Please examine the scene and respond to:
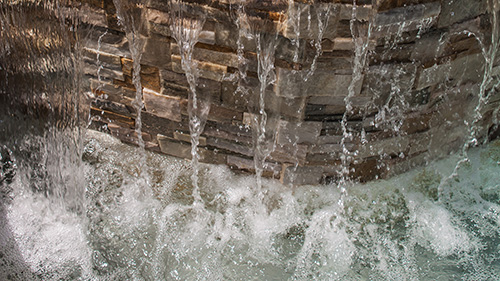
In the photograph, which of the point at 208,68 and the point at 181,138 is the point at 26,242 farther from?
the point at 208,68

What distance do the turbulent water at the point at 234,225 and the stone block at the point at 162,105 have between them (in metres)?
0.34

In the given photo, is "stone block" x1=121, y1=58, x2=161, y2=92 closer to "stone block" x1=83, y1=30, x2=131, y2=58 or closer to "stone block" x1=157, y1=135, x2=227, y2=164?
"stone block" x1=83, y1=30, x2=131, y2=58

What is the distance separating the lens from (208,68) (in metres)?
2.34

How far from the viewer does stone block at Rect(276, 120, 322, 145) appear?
2404mm

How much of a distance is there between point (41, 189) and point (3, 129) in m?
0.42

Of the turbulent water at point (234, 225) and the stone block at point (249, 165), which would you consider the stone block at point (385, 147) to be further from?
the stone block at point (249, 165)

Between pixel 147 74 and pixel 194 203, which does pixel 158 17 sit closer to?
pixel 147 74

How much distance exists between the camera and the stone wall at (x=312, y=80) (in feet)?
6.95

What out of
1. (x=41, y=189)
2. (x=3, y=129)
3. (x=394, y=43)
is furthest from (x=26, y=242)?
(x=394, y=43)

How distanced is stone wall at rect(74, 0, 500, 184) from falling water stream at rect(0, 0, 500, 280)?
3 centimetres

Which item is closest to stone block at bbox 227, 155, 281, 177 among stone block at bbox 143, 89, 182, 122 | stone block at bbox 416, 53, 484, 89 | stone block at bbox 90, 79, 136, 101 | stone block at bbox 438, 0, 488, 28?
stone block at bbox 143, 89, 182, 122

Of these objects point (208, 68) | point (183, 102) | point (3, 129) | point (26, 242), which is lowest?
Result: point (26, 242)

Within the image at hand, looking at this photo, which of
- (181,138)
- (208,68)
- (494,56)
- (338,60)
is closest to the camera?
(338,60)

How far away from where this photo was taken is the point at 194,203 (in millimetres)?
2551
